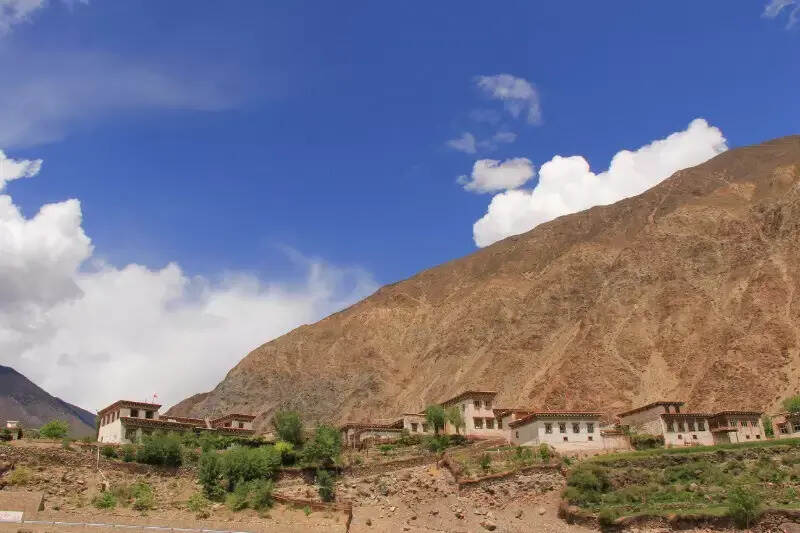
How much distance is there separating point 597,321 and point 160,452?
58.1m

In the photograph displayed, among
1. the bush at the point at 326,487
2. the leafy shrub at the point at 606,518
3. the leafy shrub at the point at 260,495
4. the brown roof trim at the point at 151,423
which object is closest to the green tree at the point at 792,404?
the leafy shrub at the point at 606,518

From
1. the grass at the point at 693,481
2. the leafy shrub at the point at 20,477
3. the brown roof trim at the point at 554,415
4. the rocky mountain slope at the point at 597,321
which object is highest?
the rocky mountain slope at the point at 597,321

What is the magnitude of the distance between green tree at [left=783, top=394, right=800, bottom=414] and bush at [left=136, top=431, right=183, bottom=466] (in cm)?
4517

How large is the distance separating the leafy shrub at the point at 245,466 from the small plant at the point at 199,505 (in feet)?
6.05

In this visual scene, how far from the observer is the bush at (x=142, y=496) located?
Result: 40656mm

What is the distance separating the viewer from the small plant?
40.3 meters

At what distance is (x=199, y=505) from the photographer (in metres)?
41.3

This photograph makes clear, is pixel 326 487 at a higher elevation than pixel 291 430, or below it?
below

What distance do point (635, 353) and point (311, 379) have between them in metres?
44.5

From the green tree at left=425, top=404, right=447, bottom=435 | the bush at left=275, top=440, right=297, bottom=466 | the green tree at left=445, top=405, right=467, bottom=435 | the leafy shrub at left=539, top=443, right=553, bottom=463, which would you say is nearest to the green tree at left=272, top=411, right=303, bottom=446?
the bush at left=275, top=440, right=297, bottom=466

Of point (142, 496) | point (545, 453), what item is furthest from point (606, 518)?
point (142, 496)

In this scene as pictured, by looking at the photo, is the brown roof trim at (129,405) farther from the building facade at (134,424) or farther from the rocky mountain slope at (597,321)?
the rocky mountain slope at (597,321)

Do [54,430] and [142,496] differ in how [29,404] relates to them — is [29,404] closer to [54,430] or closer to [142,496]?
[54,430]

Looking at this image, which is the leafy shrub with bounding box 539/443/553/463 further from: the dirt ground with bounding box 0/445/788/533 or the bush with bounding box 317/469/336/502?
the bush with bounding box 317/469/336/502
